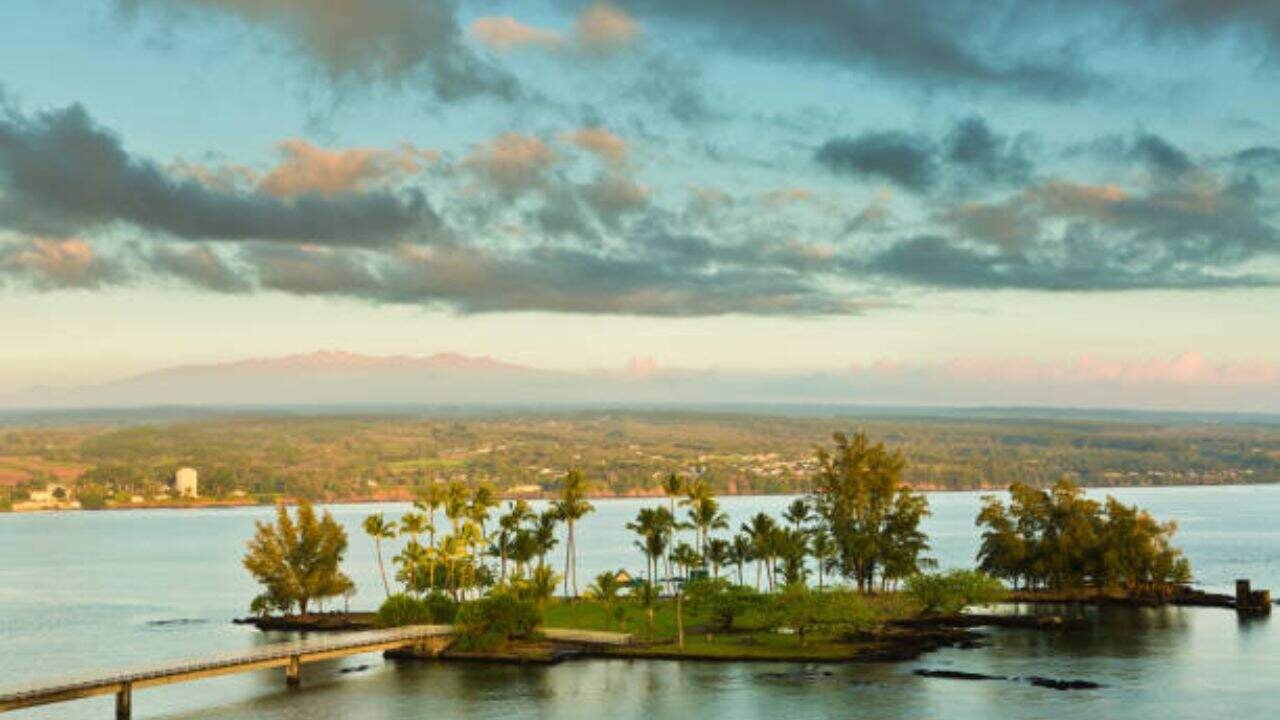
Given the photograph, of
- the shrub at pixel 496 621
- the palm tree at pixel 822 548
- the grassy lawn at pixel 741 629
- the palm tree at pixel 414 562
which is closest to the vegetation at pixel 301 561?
the palm tree at pixel 414 562

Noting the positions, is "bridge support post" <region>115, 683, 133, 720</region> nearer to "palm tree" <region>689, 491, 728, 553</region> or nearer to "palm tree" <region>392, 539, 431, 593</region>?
"palm tree" <region>392, 539, 431, 593</region>

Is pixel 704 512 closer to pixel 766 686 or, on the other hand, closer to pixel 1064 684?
pixel 766 686

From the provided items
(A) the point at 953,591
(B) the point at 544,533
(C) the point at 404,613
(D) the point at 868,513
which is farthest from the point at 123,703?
(D) the point at 868,513

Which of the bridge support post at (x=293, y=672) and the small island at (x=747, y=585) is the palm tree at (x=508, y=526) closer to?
the small island at (x=747, y=585)

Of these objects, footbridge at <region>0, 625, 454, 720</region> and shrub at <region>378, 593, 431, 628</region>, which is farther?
shrub at <region>378, 593, 431, 628</region>

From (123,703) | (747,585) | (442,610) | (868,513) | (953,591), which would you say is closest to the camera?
(123,703)

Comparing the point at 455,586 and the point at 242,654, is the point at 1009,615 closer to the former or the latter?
the point at 455,586

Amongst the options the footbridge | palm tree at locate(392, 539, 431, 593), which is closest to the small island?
palm tree at locate(392, 539, 431, 593)
